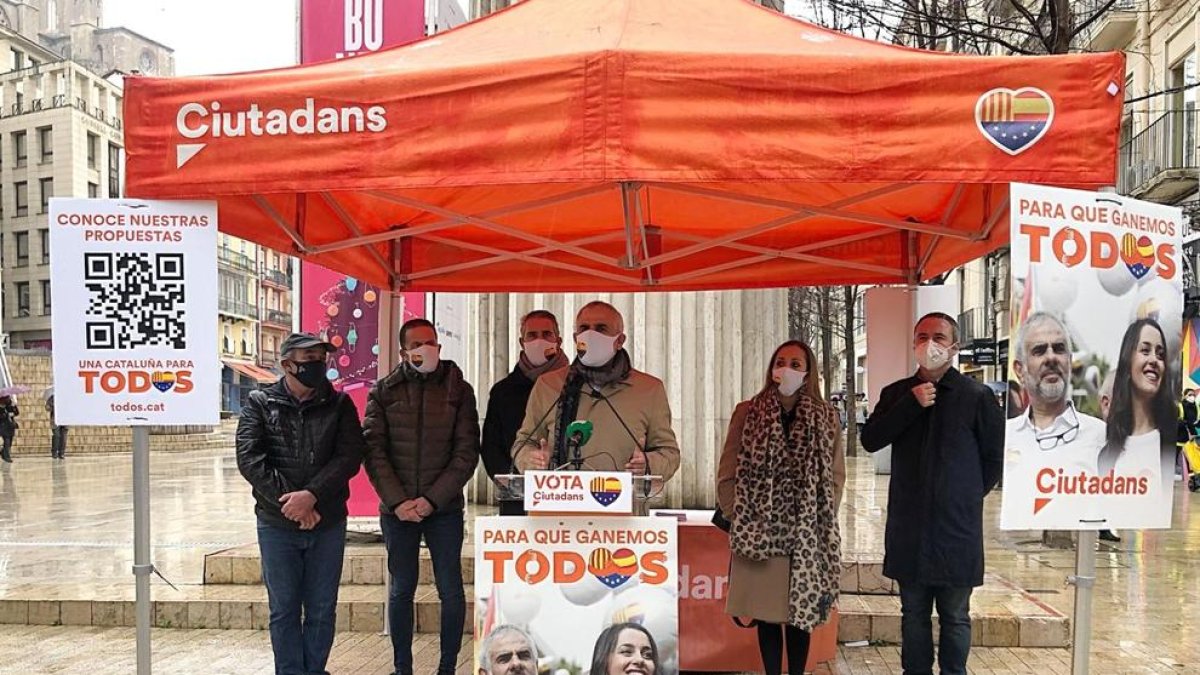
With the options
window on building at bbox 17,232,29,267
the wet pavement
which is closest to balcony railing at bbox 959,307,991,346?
the wet pavement

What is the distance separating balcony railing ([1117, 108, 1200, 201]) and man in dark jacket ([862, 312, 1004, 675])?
66.1 ft

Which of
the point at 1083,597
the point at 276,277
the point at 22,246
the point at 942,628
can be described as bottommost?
the point at 942,628

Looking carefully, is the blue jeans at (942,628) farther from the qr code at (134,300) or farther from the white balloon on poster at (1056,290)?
the qr code at (134,300)

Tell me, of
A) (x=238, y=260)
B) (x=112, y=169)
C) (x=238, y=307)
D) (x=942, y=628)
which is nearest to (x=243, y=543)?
(x=942, y=628)

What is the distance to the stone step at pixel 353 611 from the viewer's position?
6297 millimetres

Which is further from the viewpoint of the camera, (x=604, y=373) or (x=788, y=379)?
(x=788, y=379)

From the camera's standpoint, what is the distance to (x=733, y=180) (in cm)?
339

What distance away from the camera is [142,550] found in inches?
156

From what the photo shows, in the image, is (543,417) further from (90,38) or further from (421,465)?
(90,38)

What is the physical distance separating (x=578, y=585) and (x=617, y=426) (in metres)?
0.84

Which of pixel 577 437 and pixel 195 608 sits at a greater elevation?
pixel 577 437

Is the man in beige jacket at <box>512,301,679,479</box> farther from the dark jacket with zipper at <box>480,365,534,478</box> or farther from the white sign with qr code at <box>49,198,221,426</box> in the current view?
the white sign with qr code at <box>49,198,221,426</box>

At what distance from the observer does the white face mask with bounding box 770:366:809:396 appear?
4.36m

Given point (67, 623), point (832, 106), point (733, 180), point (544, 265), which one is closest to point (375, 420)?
point (544, 265)
